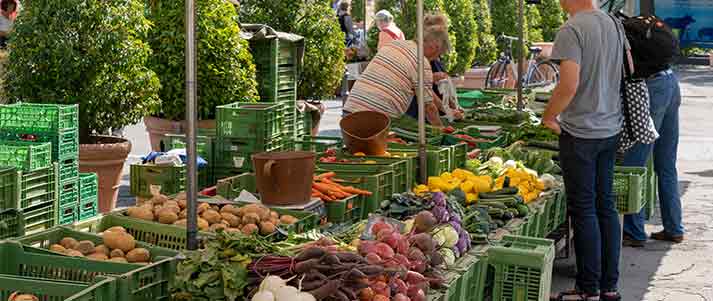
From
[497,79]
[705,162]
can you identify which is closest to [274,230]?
[705,162]

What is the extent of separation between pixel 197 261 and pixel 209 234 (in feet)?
2.78

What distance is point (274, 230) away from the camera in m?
5.42

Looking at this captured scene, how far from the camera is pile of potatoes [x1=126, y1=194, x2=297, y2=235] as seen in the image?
5.45 metres

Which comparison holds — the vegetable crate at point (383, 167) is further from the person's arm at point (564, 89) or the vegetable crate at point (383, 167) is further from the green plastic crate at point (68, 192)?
the green plastic crate at point (68, 192)

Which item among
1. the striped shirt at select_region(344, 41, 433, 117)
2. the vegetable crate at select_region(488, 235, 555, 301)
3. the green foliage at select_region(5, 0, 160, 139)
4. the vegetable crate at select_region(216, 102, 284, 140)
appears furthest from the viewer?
the green foliage at select_region(5, 0, 160, 139)

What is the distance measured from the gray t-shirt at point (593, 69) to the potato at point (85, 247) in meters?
3.13

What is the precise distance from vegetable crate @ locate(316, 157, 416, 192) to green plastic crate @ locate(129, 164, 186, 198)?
97 cm

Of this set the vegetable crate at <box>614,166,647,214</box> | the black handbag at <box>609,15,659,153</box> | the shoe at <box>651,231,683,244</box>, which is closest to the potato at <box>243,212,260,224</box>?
the black handbag at <box>609,15,659,153</box>

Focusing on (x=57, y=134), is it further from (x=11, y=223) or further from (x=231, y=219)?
(x=231, y=219)

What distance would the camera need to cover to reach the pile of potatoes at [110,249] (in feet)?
15.4

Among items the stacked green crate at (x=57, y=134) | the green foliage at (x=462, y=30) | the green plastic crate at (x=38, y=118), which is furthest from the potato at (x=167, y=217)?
the green foliage at (x=462, y=30)

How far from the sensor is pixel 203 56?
1082 centimetres

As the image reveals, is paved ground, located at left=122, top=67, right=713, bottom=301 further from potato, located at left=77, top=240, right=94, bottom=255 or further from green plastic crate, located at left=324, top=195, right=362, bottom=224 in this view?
potato, located at left=77, top=240, right=94, bottom=255

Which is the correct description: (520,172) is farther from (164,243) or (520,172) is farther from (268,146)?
(164,243)
